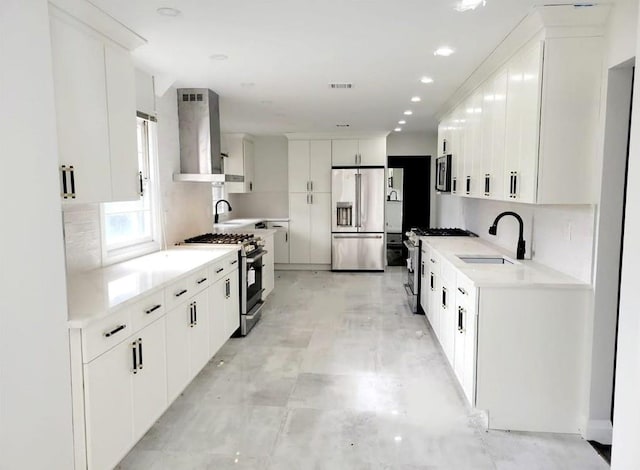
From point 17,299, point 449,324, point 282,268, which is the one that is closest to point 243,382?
point 449,324

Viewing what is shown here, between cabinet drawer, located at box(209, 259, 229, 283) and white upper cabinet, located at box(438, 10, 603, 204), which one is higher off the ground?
white upper cabinet, located at box(438, 10, 603, 204)

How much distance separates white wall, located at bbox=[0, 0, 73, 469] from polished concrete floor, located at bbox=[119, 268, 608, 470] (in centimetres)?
84

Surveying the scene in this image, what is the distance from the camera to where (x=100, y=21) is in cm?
255

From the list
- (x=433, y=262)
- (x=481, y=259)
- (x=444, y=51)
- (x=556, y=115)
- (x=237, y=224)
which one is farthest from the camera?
(x=237, y=224)

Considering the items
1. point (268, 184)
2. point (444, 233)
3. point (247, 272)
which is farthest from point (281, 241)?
point (247, 272)

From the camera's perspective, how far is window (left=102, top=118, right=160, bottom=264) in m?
3.66

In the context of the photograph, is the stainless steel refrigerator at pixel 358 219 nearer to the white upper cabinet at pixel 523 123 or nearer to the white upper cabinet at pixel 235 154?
the white upper cabinet at pixel 235 154

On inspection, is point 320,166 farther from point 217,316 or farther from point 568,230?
point 568,230

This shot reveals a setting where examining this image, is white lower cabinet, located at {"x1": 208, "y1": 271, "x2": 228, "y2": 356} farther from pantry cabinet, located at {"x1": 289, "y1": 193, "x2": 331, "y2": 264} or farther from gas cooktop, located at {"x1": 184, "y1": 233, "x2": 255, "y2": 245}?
pantry cabinet, located at {"x1": 289, "y1": 193, "x2": 331, "y2": 264}

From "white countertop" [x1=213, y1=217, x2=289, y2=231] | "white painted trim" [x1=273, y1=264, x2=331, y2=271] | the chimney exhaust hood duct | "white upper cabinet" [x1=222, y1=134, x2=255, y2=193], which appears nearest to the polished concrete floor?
the chimney exhaust hood duct

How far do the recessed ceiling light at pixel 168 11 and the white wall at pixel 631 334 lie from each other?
226 cm

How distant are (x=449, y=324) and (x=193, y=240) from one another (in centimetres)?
271

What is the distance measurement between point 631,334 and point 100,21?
9.86 ft

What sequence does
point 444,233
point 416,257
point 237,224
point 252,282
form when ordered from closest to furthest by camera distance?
point 252,282 → point 416,257 → point 444,233 → point 237,224
